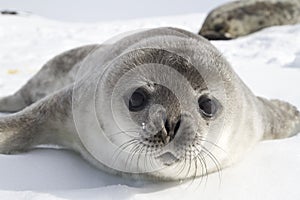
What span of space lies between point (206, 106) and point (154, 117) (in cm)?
36

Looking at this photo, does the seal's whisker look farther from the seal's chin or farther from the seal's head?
the seal's chin

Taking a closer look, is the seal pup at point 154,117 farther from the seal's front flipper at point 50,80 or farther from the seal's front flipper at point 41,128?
the seal's front flipper at point 50,80

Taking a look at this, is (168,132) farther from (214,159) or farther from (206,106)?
(214,159)

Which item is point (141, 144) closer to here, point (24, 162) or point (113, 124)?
point (113, 124)

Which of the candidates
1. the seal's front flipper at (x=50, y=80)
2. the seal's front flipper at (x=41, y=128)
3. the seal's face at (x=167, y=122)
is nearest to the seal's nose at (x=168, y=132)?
the seal's face at (x=167, y=122)

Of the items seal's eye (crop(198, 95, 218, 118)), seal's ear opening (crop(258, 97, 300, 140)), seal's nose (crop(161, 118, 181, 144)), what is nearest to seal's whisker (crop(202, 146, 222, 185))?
seal's eye (crop(198, 95, 218, 118))

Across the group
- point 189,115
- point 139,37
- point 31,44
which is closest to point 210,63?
point 189,115

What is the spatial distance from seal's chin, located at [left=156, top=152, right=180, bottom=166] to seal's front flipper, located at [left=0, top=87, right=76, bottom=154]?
A: 754 mm

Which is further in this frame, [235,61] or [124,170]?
[235,61]

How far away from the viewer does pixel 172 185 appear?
2.31 m

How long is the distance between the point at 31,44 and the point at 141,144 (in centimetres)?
651

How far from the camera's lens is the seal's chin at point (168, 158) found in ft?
6.78

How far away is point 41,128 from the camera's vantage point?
2799 mm

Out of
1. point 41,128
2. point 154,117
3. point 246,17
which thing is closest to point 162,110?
point 154,117
